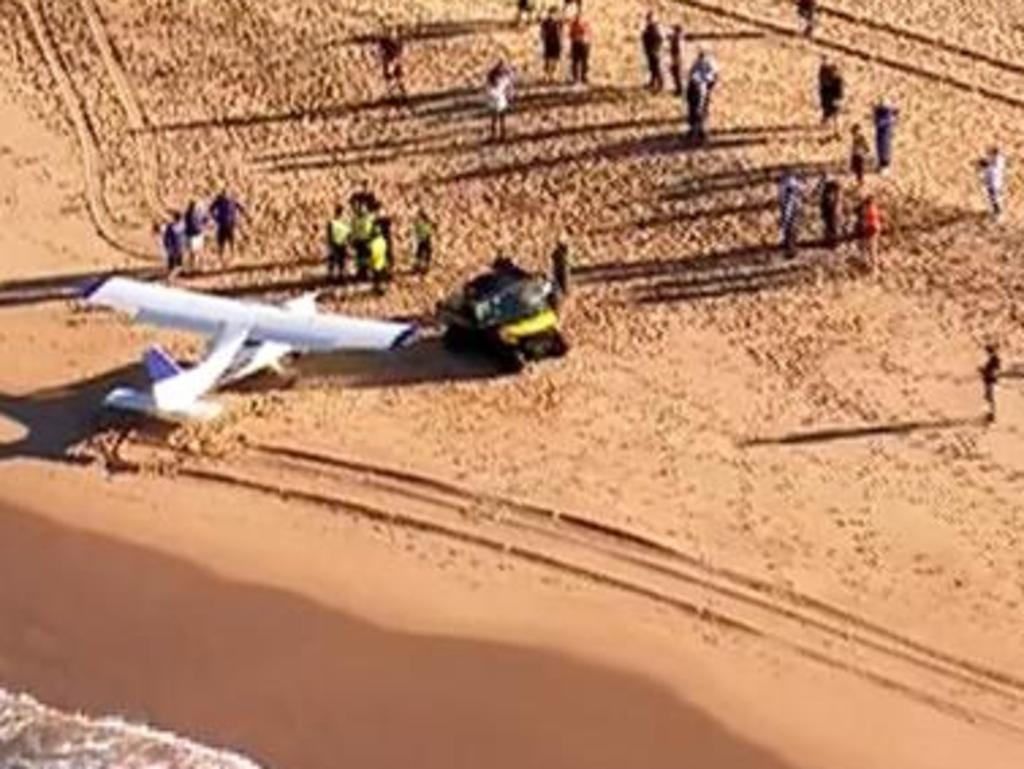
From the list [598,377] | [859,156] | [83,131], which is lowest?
[598,377]

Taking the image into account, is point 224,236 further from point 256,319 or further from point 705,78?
point 705,78

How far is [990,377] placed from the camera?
38.7 meters

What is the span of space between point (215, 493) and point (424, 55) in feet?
40.1

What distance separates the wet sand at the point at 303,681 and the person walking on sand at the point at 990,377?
750cm

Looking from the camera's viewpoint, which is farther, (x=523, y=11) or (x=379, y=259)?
(x=523, y=11)

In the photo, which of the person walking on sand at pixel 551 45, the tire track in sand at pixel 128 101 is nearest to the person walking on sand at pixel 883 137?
the person walking on sand at pixel 551 45

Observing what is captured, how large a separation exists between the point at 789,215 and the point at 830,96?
3477mm

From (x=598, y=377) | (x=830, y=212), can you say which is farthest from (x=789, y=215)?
(x=598, y=377)

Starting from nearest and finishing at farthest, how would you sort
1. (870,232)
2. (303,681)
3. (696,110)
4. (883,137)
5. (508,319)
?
(303,681)
(508,319)
(870,232)
(883,137)
(696,110)

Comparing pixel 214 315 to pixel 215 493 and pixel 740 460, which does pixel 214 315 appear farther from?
pixel 740 460

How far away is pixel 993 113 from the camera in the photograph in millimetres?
45625

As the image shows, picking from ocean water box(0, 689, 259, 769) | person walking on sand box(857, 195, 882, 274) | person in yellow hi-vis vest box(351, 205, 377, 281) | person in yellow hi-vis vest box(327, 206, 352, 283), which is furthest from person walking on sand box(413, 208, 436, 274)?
ocean water box(0, 689, 259, 769)

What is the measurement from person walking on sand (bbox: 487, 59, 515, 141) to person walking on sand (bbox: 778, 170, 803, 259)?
5061mm

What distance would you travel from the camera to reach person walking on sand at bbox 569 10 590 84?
151 feet
